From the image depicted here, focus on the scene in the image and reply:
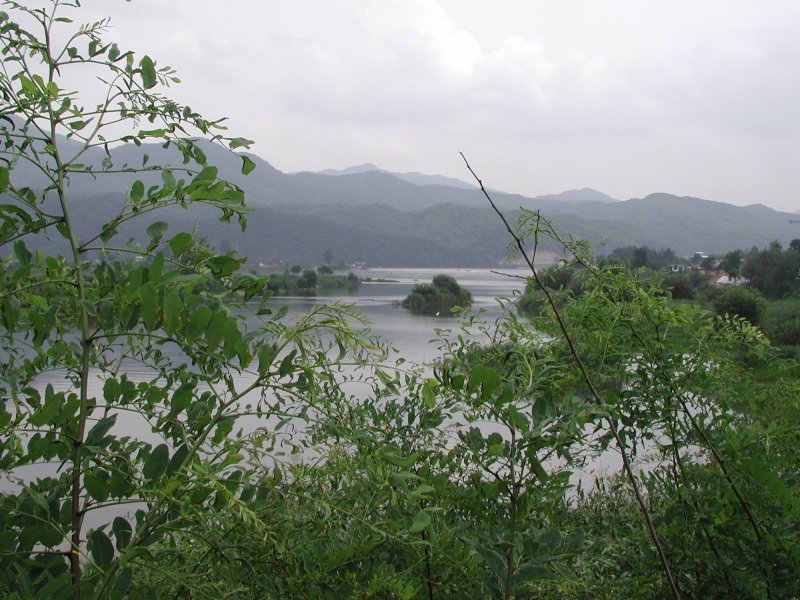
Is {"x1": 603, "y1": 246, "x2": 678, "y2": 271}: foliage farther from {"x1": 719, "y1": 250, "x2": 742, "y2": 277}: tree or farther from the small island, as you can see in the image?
the small island

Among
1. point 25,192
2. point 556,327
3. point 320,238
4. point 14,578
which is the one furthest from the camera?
point 320,238

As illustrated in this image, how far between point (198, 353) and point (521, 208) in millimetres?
736

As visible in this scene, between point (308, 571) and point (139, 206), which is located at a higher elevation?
point (139, 206)

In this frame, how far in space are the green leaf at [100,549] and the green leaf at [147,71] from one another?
0.78 meters

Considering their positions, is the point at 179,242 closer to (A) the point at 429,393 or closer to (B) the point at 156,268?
(B) the point at 156,268

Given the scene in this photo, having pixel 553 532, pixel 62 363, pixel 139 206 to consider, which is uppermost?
pixel 139 206

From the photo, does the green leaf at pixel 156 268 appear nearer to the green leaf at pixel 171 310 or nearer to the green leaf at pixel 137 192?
the green leaf at pixel 171 310

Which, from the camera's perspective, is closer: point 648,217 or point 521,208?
point 521,208

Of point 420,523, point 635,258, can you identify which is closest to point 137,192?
point 420,523

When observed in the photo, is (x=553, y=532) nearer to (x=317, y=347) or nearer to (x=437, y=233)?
(x=317, y=347)

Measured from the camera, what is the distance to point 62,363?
1.31m

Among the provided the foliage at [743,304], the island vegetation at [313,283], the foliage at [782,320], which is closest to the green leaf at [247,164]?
the foliage at [782,320]

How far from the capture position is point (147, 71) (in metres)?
1.22

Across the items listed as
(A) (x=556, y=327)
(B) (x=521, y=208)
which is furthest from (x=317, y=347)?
(A) (x=556, y=327)
